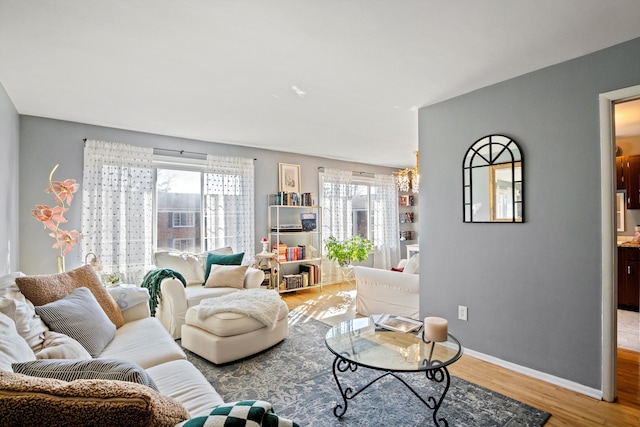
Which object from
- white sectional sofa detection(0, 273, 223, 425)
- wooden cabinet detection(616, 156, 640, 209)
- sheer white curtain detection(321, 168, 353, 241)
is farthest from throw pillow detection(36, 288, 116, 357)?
wooden cabinet detection(616, 156, 640, 209)

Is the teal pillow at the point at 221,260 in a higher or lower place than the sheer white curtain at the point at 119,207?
lower

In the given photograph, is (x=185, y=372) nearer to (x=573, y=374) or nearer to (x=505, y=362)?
(x=505, y=362)

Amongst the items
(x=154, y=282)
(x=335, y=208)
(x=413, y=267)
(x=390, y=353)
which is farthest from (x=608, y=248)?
(x=335, y=208)

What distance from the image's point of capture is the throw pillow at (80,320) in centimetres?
191

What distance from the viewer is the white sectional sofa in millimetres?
762

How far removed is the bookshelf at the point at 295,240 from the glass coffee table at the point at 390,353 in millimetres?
3028

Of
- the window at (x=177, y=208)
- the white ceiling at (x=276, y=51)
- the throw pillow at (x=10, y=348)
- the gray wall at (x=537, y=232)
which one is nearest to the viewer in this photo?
the throw pillow at (x=10, y=348)

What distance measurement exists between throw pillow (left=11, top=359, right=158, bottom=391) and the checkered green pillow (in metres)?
0.33

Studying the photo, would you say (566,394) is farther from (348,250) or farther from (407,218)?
(407,218)

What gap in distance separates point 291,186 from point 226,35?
3793 mm

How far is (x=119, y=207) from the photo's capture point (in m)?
4.06

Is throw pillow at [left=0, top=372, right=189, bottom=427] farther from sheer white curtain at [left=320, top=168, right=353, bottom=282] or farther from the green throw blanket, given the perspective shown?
sheer white curtain at [left=320, top=168, right=353, bottom=282]

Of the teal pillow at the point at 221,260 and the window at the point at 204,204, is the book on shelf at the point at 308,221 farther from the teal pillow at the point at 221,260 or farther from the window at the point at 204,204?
the teal pillow at the point at 221,260

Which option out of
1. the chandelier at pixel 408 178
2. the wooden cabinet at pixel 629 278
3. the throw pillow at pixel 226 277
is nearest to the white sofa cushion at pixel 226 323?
the throw pillow at pixel 226 277
